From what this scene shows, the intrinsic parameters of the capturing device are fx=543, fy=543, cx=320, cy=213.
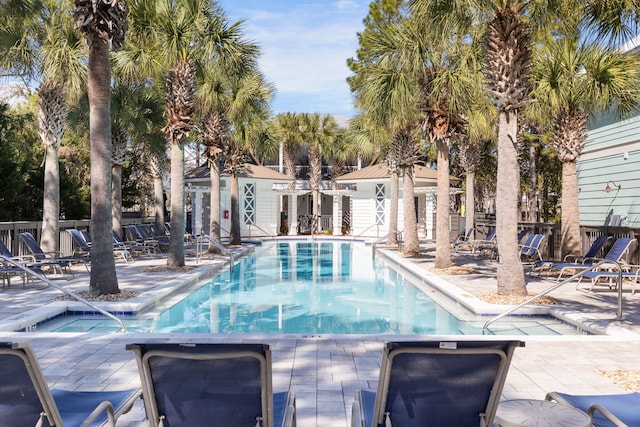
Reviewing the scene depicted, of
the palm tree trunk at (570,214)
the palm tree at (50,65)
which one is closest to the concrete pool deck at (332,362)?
the palm tree trunk at (570,214)

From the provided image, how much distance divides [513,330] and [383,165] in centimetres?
2165

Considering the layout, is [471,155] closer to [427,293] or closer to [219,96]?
[219,96]

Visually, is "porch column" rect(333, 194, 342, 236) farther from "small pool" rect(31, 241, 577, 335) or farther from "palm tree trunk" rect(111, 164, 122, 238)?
"palm tree trunk" rect(111, 164, 122, 238)

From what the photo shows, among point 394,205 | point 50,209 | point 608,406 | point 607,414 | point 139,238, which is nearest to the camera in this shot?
point 607,414

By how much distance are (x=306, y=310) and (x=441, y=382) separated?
24.8 feet

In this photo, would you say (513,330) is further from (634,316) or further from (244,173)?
(244,173)

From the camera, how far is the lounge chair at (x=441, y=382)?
2629mm

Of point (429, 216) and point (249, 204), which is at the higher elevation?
point (249, 204)

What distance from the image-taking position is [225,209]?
27.9 m

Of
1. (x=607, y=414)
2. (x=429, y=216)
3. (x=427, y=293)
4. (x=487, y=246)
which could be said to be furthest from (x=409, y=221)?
(x=607, y=414)

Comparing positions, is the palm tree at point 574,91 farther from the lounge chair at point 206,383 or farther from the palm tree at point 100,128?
the lounge chair at point 206,383

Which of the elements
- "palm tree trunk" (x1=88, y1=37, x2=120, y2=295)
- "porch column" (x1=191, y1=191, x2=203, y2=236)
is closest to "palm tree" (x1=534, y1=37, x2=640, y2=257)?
"palm tree trunk" (x1=88, y1=37, x2=120, y2=295)

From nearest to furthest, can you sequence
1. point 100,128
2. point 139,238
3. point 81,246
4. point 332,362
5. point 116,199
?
point 332,362, point 100,128, point 81,246, point 116,199, point 139,238

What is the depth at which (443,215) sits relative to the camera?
14.1 metres
